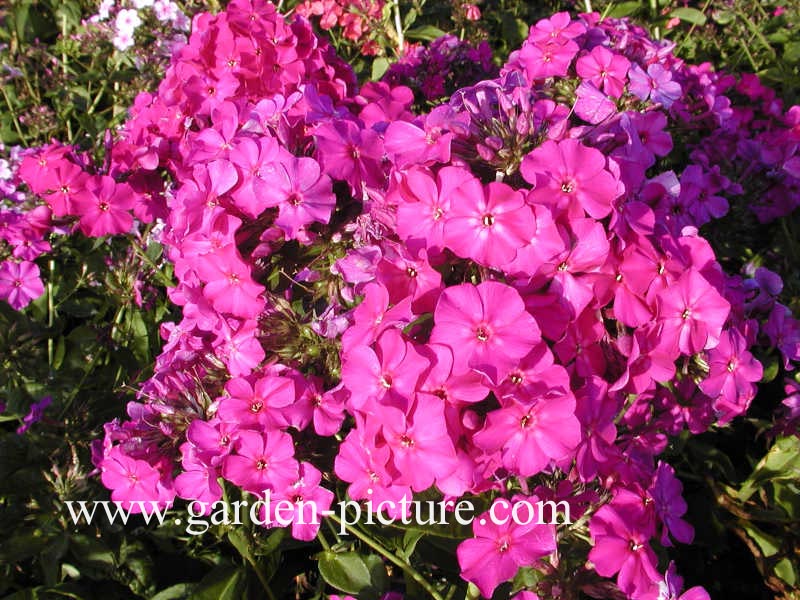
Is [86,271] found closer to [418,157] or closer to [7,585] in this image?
[7,585]

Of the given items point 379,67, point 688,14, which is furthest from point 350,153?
point 688,14

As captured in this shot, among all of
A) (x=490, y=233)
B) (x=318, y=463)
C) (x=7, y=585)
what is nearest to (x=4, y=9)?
(x=7, y=585)

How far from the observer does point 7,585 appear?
1.98m

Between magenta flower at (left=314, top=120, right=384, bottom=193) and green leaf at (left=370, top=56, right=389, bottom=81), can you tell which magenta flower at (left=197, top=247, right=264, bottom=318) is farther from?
green leaf at (left=370, top=56, right=389, bottom=81)

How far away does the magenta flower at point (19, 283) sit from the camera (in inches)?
95.9

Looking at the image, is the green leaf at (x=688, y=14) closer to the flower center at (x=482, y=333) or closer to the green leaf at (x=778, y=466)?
the green leaf at (x=778, y=466)

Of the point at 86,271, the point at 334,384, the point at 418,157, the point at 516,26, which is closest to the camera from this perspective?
the point at 418,157

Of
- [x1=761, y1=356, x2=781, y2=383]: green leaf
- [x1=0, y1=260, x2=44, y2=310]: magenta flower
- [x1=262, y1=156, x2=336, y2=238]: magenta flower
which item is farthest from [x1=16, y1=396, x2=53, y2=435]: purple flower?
[x1=761, y1=356, x2=781, y2=383]: green leaf

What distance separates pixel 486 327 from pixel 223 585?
41.8 inches

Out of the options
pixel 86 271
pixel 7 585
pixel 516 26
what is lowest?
pixel 7 585

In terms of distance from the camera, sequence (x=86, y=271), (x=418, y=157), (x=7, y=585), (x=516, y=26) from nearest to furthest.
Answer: (x=418, y=157) → (x=7, y=585) → (x=86, y=271) → (x=516, y=26)

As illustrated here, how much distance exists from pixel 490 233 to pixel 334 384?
49cm

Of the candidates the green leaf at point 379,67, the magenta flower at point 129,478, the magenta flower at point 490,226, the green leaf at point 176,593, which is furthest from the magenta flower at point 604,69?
the green leaf at point 176,593

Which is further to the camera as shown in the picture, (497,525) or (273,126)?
(273,126)
